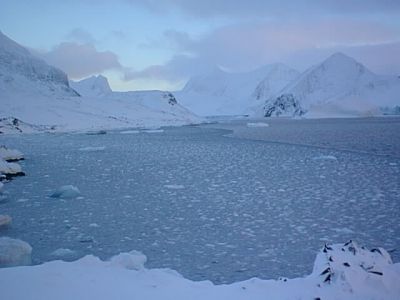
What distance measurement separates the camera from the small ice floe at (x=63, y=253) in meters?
4.57

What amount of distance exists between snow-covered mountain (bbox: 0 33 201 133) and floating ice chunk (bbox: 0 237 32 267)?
139 feet

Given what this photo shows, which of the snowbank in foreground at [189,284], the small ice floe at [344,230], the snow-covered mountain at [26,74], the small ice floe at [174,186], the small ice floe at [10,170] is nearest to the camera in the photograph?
the snowbank in foreground at [189,284]

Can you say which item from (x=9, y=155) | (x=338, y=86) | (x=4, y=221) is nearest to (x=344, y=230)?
(x=4, y=221)

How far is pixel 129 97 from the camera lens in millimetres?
105312

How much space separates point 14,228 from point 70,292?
3145 mm

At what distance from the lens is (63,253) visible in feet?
15.2

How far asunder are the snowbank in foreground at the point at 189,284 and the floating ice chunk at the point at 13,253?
0.61 meters

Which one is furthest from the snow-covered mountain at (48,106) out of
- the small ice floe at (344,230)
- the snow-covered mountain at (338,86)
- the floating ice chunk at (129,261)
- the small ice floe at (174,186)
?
the snow-covered mountain at (338,86)

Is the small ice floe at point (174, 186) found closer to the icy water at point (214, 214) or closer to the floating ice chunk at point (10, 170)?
the icy water at point (214, 214)

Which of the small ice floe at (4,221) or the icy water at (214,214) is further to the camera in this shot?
the small ice floe at (4,221)

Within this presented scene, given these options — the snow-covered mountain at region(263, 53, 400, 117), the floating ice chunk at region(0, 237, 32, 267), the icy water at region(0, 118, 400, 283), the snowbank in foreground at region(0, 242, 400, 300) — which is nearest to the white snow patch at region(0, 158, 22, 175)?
the icy water at region(0, 118, 400, 283)

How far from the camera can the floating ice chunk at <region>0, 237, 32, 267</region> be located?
383cm

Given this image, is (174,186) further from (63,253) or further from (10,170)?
(10,170)

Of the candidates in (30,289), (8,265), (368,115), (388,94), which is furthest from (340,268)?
(388,94)
